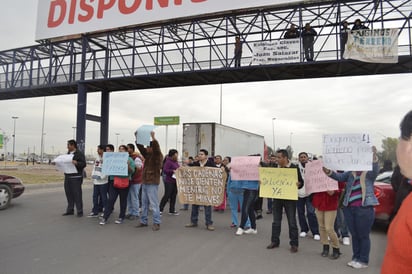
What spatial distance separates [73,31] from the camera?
→ 1916 centimetres

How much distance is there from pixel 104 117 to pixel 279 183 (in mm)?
18310

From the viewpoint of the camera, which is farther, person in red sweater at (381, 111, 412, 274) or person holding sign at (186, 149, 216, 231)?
person holding sign at (186, 149, 216, 231)

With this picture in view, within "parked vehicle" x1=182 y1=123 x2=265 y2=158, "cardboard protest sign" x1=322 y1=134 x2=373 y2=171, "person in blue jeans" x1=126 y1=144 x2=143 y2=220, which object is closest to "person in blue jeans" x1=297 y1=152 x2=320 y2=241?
"cardboard protest sign" x1=322 y1=134 x2=373 y2=171

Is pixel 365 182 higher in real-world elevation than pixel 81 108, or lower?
lower

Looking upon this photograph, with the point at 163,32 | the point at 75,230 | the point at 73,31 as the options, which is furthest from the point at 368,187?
the point at 73,31

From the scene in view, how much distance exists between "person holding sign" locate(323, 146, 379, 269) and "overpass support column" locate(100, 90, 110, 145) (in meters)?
19.3

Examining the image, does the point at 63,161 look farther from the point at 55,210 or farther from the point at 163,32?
the point at 163,32

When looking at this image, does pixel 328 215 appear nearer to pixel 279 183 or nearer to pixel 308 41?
pixel 279 183

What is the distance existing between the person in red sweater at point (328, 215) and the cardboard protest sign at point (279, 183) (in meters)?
0.49

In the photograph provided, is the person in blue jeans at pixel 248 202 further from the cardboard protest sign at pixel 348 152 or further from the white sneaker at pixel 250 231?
the cardboard protest sign at pixel 348 152

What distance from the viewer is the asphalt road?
14.9 ft

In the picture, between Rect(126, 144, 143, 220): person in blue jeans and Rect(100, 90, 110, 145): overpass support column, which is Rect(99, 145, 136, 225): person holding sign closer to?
Rect(126, 144, 143, 220): person in blue jeans

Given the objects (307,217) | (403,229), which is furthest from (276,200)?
(403,229)

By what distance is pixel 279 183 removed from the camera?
587 cm
